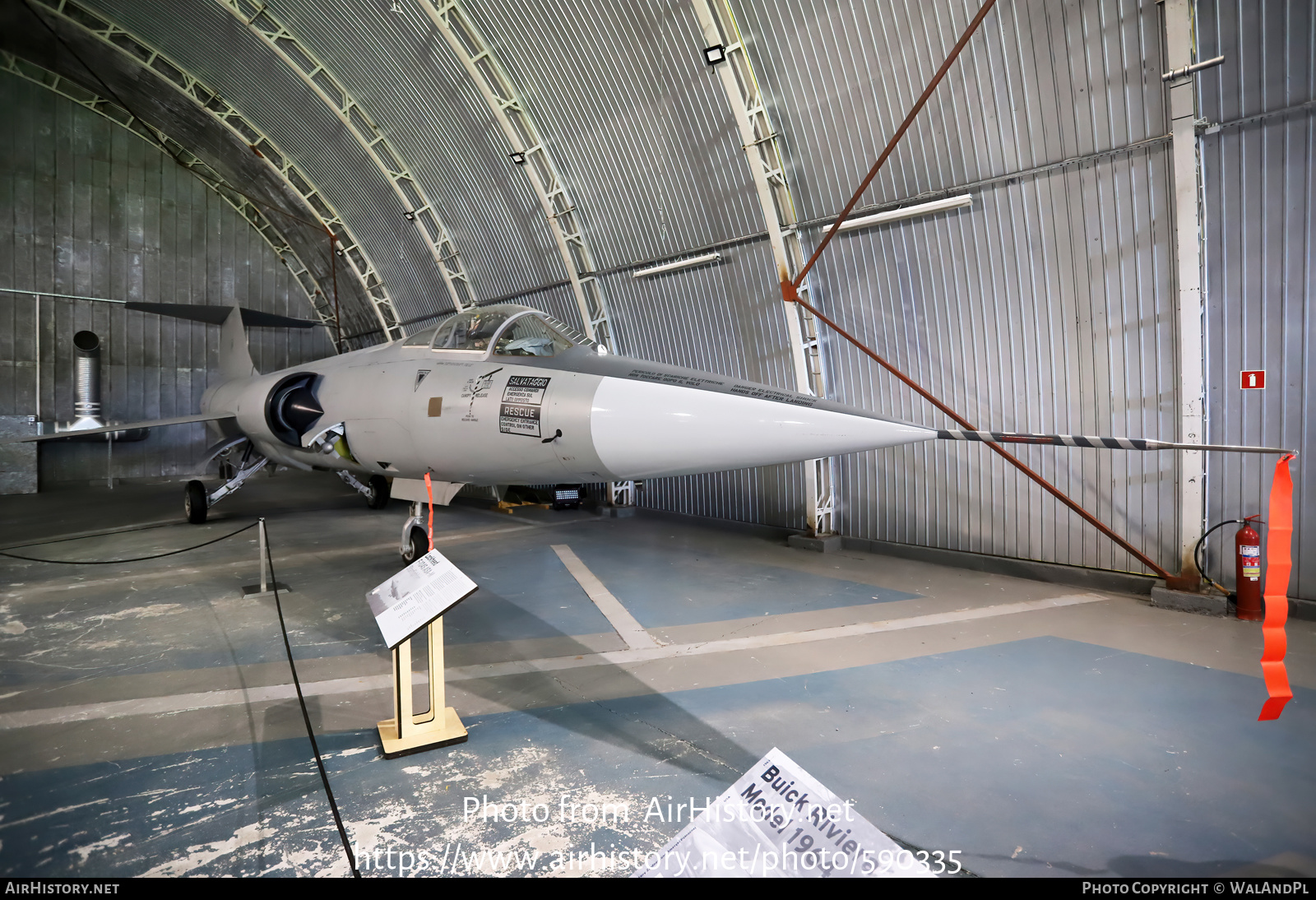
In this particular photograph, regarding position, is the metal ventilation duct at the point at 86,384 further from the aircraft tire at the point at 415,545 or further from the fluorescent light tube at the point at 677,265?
the fluorescent light tube at the point at 677,265

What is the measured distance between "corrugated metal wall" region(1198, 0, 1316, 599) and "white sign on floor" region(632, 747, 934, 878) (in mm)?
6667

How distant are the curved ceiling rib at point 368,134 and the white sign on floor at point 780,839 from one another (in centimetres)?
1406

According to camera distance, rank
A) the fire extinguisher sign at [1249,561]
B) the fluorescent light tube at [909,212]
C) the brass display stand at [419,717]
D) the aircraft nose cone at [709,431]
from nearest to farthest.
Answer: the brass display stand at [419,717] → the aircraft nose cone at [709,431] → the fire extinguisher sign at [1249,561] → the fluorescent light tube at [909,212]

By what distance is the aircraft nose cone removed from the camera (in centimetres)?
352

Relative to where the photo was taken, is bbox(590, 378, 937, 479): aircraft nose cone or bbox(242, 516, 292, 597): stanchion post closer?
bbox(590, 378, 937, 479): aircraft nose cone

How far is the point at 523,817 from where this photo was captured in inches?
108

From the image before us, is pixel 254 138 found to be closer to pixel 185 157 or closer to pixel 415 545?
pixel 185 157

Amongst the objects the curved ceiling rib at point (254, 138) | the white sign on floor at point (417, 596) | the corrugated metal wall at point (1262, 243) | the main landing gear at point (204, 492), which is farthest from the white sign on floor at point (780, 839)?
the curved ceiling rib at point (254, 138)

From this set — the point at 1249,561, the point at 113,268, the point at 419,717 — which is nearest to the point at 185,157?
the point at 113,268

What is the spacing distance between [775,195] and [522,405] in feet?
18.1

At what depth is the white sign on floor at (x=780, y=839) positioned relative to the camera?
51.7 inches

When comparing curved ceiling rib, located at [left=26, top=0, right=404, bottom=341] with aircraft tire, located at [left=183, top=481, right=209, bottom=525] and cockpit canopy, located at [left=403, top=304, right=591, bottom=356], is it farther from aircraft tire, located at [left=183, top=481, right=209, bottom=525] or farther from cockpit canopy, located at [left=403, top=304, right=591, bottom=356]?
cockpit canopy, located at [left=403, top=304, right=591, bottom=356]

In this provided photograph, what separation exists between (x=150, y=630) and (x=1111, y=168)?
9961 millimetres

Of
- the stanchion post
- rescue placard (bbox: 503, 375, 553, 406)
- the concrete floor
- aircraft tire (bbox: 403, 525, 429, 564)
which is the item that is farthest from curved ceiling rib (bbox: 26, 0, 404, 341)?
rescue placard (bbox: 503, 375, 553, 406)
